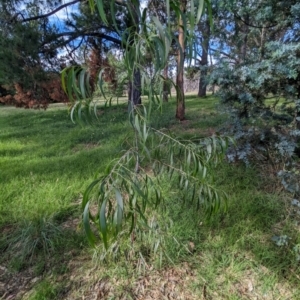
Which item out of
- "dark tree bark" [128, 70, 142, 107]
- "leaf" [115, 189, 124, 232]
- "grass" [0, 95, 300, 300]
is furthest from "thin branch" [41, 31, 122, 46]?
"leaf" [115, 189, 124, 232]

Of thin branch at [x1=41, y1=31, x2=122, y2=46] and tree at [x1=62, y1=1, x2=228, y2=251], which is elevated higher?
thin branch at [x1=41, y1=31, x2=122, y2=46]

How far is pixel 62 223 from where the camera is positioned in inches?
67.3

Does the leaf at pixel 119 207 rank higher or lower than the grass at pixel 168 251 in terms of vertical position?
higher

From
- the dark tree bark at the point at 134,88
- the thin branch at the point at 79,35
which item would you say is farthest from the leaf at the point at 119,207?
the thin branch at the point at 79,35

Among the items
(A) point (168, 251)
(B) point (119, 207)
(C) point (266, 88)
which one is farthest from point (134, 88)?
(C) point (266, 88)

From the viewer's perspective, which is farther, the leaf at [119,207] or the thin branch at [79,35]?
the thin branch at [79,35]

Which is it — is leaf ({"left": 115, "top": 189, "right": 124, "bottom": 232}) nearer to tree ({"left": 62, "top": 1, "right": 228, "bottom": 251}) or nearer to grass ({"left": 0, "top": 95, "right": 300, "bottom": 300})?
tree ({"left": 62, "top": 1, "right": 228, "bottom": 251})

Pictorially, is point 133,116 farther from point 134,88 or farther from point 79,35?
point 79,35

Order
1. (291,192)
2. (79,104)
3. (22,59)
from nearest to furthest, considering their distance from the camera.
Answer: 1. (79,104)
2. (291,192)
3. (22,59)

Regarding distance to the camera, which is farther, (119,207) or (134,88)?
(134,88)

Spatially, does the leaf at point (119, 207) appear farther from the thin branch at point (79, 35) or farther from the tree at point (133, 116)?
the thin branch at point (79, 35)

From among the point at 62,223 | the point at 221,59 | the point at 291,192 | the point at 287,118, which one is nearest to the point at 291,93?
the point at 287,118

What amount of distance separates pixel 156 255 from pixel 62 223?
2.68ft

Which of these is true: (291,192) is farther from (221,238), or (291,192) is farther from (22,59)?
(22,59)
